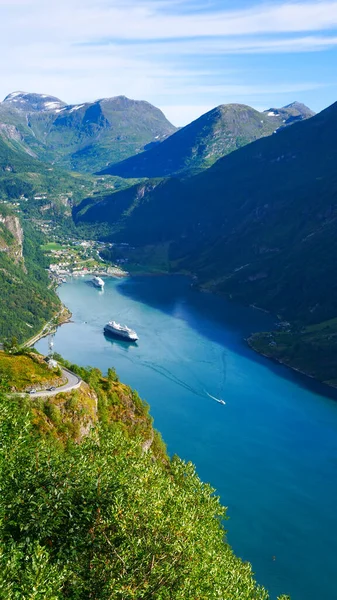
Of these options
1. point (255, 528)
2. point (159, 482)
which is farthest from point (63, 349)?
point (159, 482)

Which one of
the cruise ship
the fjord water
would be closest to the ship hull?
the cruise ship

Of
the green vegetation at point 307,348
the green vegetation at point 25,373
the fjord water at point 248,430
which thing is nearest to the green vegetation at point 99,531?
the green vegetation at point 25,373

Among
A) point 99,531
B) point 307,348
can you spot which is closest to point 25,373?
point 99,531

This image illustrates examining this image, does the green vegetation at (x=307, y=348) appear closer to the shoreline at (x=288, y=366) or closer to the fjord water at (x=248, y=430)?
the shoreline at (x=288, y=366)

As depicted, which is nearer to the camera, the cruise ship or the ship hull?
the ship hull

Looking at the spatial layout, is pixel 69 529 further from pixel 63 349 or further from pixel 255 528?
pixel 63 349

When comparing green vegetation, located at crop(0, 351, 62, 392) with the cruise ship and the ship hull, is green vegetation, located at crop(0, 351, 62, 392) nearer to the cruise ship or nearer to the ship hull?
the ship hull
